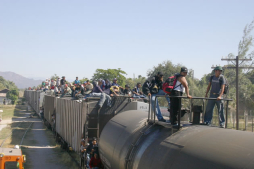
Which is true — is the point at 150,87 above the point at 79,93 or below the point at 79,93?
above

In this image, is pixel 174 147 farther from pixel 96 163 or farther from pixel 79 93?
pixel 79 93

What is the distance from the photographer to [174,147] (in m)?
4.71

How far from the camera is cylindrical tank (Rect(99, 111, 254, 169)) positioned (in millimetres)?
3771

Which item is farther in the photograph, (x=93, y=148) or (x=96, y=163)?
(x=93, y=148)

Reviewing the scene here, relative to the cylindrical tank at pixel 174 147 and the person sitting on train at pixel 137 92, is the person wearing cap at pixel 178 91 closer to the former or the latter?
Answer: the cylindrical tank at pixel 174 147

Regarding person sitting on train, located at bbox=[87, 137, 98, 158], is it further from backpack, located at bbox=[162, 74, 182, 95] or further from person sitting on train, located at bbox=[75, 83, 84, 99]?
person sitting on train, located at bbox=[75, 83, 84, 99]

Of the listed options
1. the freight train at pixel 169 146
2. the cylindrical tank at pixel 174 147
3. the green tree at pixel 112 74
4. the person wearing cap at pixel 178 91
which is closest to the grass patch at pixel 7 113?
the green tree at pixel 112 74

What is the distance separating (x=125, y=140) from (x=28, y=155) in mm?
12743

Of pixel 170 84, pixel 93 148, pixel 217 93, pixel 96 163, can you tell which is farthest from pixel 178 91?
pixel 93 148

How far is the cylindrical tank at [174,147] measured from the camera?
3.77m

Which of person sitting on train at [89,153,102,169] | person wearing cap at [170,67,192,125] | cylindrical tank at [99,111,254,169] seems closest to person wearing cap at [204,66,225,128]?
person wearing cap at [170,67,192,125]

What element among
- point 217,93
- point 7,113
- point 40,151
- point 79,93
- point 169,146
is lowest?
point 7,113

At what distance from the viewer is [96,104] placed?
34.4 ft

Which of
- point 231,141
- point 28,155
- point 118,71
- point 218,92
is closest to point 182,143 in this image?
point 231,141
